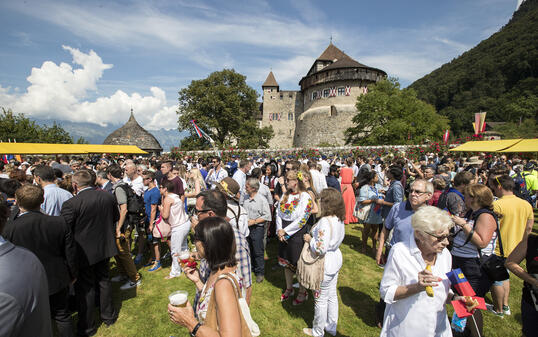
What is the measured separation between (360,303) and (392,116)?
31.9 meters

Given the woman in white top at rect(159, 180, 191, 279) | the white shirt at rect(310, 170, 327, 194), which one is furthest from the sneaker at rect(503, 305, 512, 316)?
the woman in white top at rect(159, 180, 191, 279)

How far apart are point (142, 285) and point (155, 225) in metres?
1.21

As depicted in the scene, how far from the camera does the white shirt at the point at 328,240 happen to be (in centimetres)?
300

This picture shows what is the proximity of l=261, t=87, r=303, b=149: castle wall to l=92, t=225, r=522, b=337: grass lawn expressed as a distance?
44.6 metres

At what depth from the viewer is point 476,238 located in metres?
2.85

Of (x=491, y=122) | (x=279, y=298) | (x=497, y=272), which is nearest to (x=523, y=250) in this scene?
(x=497, y=272)

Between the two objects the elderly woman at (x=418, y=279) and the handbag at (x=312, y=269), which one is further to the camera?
the handbag at (x=312, y=269)

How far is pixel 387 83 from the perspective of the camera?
3262cm

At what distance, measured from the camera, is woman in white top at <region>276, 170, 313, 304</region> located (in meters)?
3.90

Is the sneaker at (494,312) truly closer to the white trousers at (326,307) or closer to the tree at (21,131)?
the white trousers at (326,307)

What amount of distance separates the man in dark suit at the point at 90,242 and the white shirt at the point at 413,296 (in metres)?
3.73

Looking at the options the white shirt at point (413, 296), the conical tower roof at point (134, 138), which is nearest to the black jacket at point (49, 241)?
the white shirt at point (413, 296)

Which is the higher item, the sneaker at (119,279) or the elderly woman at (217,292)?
the elderly woman at (217,292)

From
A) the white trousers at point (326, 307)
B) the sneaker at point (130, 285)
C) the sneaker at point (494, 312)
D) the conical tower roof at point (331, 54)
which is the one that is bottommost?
the sneaker at point (130, 285)
